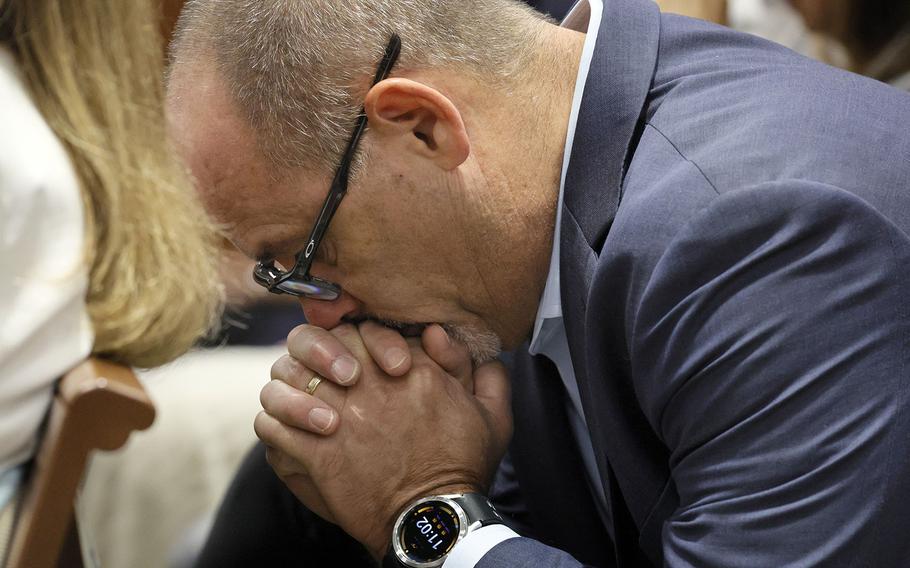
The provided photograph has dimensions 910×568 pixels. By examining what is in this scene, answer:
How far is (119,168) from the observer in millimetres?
987

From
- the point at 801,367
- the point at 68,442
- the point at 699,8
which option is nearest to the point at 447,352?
the point at 801,367

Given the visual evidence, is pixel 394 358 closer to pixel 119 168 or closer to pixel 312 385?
pixel 312 385

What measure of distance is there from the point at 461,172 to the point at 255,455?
0.59 m

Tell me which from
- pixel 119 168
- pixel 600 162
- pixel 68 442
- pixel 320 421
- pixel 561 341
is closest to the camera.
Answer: pixel 68 442

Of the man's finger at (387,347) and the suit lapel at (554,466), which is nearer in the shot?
the man's finger at (387,347)

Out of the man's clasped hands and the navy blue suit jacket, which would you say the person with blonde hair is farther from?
the navy blue suit jacket

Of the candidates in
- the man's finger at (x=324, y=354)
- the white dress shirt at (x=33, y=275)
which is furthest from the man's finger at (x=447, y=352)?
the white dress shirt at (x=33, y=275)

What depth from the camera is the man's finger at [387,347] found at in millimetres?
1390

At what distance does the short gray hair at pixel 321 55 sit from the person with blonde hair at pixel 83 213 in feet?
0.66

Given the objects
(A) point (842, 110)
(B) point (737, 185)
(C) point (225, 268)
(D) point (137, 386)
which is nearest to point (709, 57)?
(A) point (842, 110)

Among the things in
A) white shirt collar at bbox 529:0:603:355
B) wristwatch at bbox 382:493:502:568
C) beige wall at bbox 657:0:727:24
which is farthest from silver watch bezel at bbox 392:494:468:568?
beige wall at bbox 657:0:727:24

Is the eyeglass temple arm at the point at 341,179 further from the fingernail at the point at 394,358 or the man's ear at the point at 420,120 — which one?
the fingernail at the point at 394,358

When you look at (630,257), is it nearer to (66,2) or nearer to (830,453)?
(830,453)

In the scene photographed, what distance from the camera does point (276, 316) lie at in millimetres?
2279
